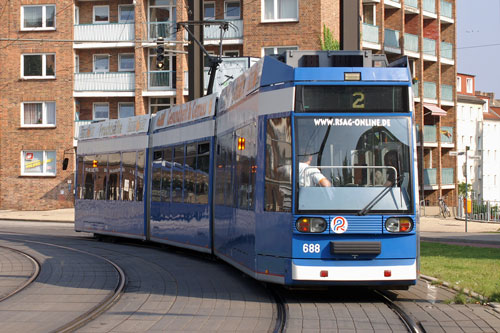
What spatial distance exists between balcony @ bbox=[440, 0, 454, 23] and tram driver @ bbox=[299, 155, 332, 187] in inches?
2138

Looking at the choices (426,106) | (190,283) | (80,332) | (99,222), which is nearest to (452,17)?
(426,106)

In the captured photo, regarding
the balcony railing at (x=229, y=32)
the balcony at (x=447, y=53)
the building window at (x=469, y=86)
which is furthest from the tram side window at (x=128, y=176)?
the building window at (x=469, y=86)

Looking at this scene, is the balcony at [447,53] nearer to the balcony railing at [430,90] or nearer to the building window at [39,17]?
the balcony railing at [430,90]

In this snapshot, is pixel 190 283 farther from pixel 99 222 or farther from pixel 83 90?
pixel 83 90

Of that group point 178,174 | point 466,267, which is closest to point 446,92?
point 178,174

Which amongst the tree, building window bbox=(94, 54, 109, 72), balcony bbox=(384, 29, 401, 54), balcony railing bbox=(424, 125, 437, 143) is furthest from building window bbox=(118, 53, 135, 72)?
balcony railing bbox=(424, 125, 437, 143)

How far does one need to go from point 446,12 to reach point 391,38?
8700 millimetres

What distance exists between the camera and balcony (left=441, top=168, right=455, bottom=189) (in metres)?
61.9

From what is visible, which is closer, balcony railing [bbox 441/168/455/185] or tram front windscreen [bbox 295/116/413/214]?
tram front windscreen [bbox 295/116/413/214]

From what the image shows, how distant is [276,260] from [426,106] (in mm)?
48829

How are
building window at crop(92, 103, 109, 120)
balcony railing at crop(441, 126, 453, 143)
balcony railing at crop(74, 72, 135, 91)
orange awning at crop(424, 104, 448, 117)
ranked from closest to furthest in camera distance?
balcony railing at crop(74, 72, 135, 91) → building window at crop(92, 103, 109, 120) → orange awning at crop(424, 104, 448, 117) → balcony railing at crop(441, 126, 453, 143)

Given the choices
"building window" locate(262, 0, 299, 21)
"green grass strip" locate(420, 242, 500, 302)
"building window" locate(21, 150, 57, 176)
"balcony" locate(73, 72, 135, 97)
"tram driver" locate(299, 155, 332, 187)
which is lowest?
"green grass strip" locate(420, 242, 500, 302)

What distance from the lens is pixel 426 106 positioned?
58.3 metres

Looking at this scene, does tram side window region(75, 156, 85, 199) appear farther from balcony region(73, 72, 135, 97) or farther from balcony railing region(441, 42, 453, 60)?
balcony railing region(441, 42, 453, 60)
